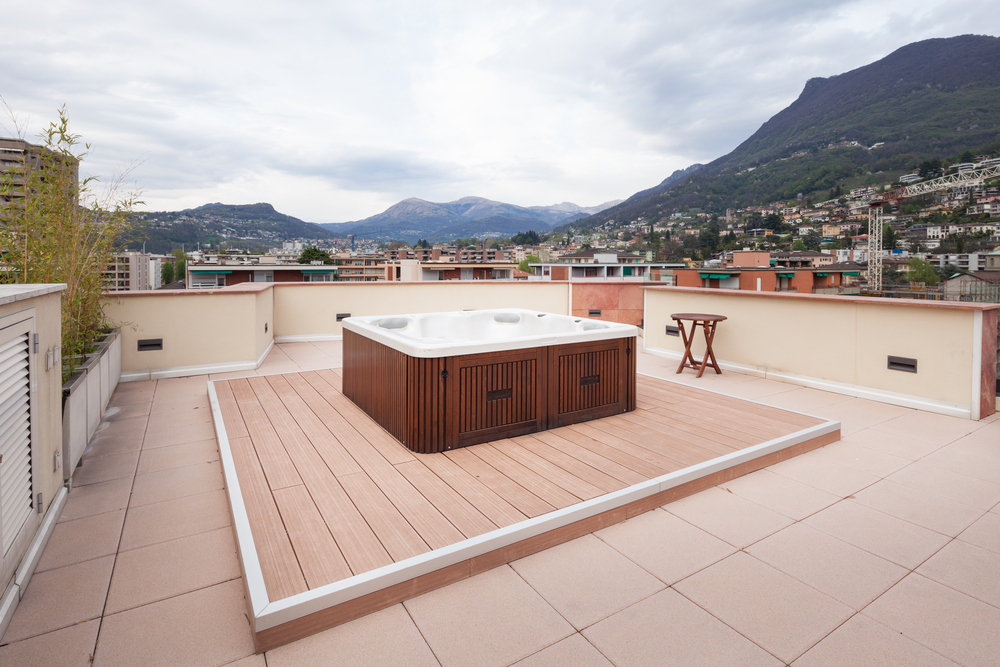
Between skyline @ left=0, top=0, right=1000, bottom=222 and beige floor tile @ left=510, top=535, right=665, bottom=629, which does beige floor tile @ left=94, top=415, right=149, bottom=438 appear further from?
beige floor tile @ left=510, top=535, right=665, bottom=629

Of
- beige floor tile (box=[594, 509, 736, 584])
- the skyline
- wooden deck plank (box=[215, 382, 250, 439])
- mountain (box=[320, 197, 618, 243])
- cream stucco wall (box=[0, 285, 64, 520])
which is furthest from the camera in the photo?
mountain (box=[320, 197, 618, 243])

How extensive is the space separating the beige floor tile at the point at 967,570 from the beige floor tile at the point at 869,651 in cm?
42

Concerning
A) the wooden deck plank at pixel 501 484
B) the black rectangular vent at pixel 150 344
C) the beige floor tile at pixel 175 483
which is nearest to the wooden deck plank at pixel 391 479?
the wooden deck plank at pixel 501 484

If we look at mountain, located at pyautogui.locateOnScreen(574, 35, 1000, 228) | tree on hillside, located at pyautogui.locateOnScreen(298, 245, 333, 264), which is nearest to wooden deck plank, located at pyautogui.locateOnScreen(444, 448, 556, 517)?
mountain, located at pyautogui.locateOnScreen(574, 35, 1000, 228)

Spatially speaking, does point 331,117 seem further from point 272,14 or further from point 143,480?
point 143,480

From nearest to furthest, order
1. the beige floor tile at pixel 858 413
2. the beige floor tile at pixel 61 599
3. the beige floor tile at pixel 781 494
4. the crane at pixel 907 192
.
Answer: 1. the beige floor tile at pixel 61 599
2. the beige floor tile at pixel 781 494
3. the beige floor tile at pixel 858 413
4. the crane at pixel 907 192

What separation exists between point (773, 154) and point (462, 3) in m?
47.0

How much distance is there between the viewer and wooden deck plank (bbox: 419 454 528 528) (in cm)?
180

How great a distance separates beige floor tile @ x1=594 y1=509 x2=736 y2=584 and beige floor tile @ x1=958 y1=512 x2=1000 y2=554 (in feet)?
3.01

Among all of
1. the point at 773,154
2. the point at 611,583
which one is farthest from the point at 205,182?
the point at 773,154

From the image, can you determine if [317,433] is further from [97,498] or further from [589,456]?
[589,456]

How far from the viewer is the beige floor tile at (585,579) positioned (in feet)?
4.69

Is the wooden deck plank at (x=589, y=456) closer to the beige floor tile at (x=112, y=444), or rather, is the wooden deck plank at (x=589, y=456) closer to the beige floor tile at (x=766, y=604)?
the beige floor tile at (x=766, y=604)

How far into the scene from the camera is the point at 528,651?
4.12 ft
